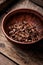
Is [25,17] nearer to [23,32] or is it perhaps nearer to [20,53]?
[23,32]

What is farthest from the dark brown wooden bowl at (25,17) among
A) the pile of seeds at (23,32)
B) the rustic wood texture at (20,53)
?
the rustic wood texture at (20,53)

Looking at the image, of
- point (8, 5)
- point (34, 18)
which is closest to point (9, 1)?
point (8, 5)

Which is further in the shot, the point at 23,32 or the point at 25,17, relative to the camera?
the point at 25,17

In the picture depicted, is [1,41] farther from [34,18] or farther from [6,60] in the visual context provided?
[34,18]

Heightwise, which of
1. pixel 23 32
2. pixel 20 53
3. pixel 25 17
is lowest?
pixel 20 53

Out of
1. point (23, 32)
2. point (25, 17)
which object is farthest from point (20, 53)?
point (25, 17)

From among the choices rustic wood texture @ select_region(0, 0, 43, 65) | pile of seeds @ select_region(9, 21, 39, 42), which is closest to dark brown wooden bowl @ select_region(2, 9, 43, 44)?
pile of seeds @ select_region(9, 21, 39, 42)

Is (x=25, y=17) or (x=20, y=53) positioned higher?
(x=25, y=17)

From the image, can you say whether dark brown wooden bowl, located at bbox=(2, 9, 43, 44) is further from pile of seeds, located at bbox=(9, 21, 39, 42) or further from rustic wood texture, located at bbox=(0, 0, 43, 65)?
rustic wood texture, located at bbox=(0, 0, 43, 65)
